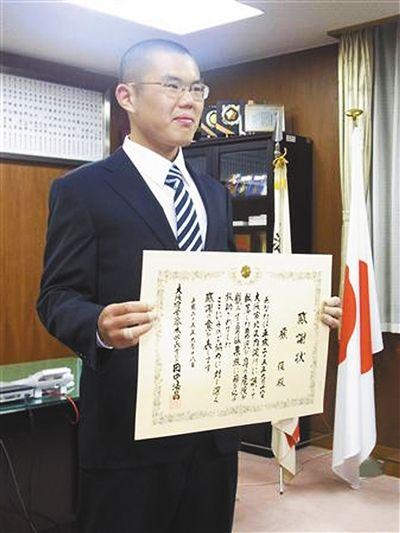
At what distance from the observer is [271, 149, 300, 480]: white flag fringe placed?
3.64 metres

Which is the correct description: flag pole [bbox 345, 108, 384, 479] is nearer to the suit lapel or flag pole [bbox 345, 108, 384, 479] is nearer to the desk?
the desk

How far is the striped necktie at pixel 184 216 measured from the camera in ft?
4.42

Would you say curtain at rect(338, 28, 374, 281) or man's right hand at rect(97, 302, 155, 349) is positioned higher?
curtain at rect(338, 28, 374, 281)

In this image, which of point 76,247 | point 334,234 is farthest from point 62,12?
point 76,247

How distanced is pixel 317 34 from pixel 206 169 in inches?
42.9

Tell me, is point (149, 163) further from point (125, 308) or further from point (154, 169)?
point (125, 308)

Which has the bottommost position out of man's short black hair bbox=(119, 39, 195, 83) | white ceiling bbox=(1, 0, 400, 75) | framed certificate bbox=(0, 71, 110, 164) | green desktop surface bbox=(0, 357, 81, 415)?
green desktop surface bbox=(0, 357, 81, 415)

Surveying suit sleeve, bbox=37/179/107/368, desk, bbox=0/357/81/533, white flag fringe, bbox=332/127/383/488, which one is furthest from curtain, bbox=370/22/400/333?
suit sleeve, bbox=37/179/107/368

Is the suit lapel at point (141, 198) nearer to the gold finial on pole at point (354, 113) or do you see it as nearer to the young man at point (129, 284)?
the young man at point (129, 284)

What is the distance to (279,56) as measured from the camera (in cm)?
463

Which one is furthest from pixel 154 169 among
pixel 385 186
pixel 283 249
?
pixel 385 186

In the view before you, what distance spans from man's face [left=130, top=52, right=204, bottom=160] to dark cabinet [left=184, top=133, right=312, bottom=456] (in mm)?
2862

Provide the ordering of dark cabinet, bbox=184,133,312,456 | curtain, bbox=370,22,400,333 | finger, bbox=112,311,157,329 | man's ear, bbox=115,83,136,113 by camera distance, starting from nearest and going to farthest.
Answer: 1. finger, bbox=112,311,157,329
2. man's ear, bbox=115,83,136,113
3. curtain, bbox=370,22,400,333
4. dark cabinet, bbox=184,133,312,456

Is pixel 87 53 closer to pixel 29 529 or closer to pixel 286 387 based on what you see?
pixel 29 529
